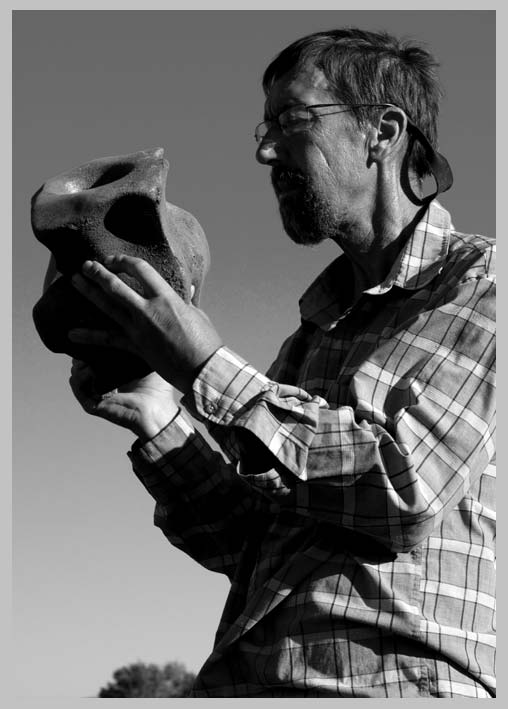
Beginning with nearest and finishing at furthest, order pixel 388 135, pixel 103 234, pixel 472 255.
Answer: pixel 103 234 → pixel 472 255 → pixel 388 135

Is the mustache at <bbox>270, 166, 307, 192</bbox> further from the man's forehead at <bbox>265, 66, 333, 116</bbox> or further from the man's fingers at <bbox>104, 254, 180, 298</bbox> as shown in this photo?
the man's fingers at <bbox>104, 254, 180, 298</bbox>

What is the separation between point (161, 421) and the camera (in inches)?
160

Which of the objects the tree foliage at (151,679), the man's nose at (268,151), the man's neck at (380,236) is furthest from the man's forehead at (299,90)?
the tree foliage at (151,679)

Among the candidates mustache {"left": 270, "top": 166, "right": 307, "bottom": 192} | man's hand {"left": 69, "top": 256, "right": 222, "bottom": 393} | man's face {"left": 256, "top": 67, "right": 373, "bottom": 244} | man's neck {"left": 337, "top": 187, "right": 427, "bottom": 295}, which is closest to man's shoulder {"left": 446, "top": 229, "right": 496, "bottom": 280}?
man's neck {"left": 337, "top": 187, "right": 427, "bottom": 295}

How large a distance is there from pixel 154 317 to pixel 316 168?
40.3 inches

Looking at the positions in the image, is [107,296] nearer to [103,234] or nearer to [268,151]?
[103,234]

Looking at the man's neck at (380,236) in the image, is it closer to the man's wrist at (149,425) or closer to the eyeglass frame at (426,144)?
the eyeglass frame at (426,144)

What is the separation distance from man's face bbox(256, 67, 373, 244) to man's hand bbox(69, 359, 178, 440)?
2.56 ft

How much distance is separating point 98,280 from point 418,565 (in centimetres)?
127

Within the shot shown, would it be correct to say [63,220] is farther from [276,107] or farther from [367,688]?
[367,688]

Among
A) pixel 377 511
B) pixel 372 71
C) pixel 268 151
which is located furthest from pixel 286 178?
pixel 377 511

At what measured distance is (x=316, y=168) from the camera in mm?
3947

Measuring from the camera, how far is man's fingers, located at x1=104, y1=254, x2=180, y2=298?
10.8 ft

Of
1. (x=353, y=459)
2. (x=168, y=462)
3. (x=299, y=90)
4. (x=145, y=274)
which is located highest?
(x=299, y=90)
